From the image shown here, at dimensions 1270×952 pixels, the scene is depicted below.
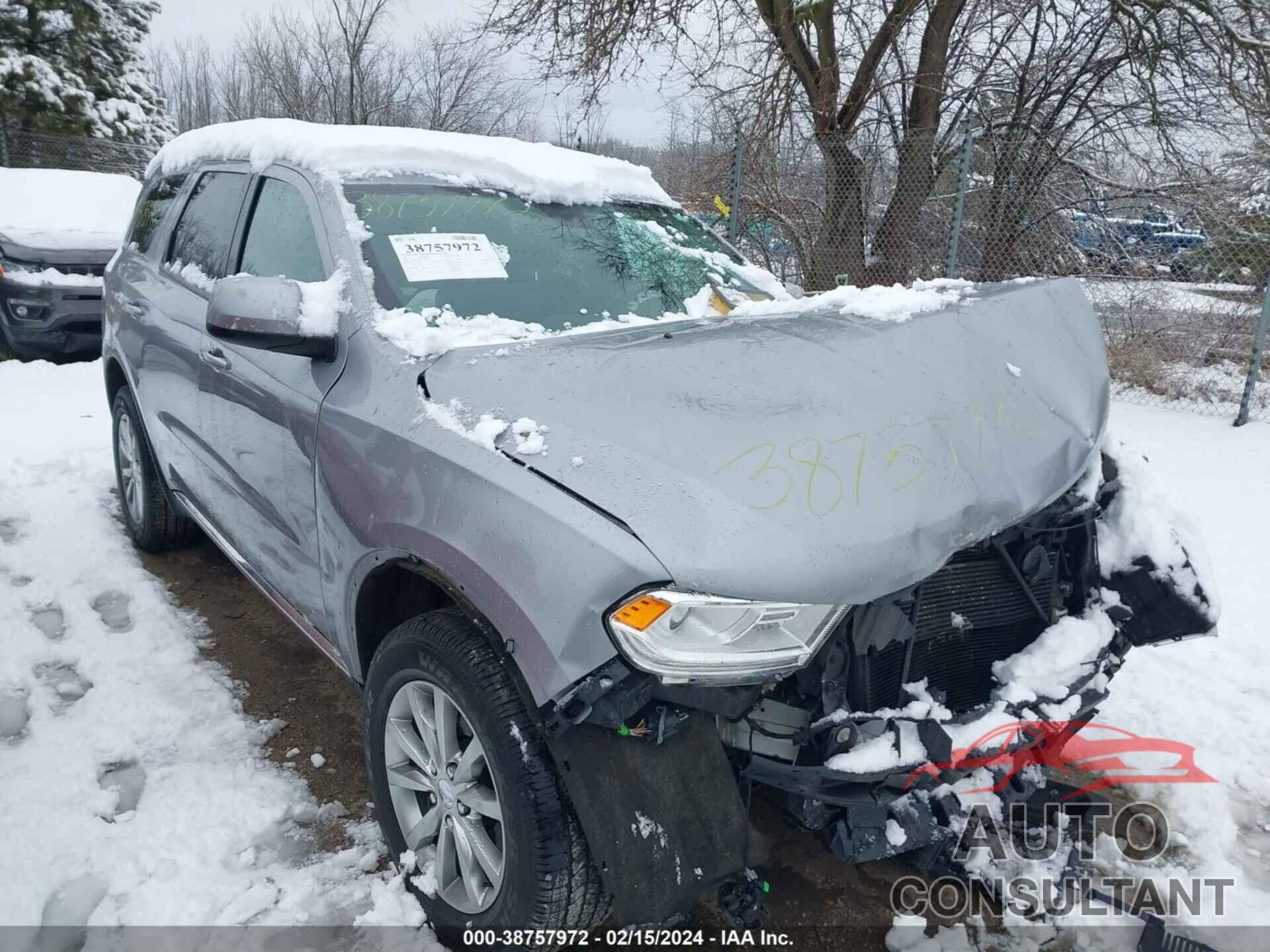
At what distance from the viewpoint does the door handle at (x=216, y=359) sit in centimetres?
292

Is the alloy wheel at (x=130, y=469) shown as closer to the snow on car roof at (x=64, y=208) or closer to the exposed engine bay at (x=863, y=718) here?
the exposed engine bay at (x=863, y=718)

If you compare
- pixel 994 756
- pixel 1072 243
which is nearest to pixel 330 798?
pixel 994 756

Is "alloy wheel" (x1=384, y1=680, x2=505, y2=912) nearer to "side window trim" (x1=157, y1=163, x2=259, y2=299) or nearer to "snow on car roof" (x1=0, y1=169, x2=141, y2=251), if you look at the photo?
"side window trim" (x1=157, y1=163, x2=259, y2=299)

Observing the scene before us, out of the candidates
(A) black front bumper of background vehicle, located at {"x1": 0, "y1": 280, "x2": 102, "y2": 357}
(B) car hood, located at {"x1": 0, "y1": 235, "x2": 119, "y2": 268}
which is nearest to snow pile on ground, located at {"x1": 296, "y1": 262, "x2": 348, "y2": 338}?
(A) black front bumper of background vehicle, located at {"x1": 0, "y1": 280, "x2": 102, "y2": 357}

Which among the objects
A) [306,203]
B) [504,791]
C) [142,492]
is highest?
[306,203]

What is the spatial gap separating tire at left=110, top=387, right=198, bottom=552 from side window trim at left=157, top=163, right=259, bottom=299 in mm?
744

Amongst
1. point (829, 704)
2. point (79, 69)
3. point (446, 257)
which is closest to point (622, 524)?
point (829, 704)

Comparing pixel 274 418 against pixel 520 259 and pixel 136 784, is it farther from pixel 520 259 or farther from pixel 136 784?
pixel 136 784

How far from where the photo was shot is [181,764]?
9.18 feet

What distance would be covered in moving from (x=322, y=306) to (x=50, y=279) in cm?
701

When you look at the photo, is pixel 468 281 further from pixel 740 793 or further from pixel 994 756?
pixel 994 756

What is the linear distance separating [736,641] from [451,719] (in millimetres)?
771

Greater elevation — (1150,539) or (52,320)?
(1150,539)

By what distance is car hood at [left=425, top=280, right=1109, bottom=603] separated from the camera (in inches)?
65.2
